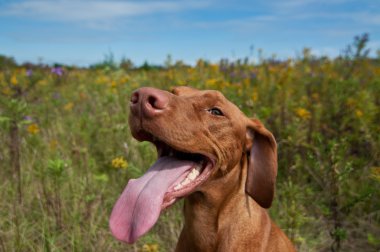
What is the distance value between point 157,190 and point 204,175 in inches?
11.2

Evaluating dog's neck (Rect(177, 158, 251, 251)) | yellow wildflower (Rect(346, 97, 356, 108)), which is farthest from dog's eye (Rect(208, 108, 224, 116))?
yellow wildflower (Rect(346, 97, 356, 108))

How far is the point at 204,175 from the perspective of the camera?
7.36ft

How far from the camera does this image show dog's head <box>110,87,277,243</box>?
6.48 feet

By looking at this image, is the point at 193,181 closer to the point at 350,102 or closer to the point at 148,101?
A: the point at 148,101

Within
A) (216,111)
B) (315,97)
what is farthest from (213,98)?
(315,97)

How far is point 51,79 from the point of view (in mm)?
8602

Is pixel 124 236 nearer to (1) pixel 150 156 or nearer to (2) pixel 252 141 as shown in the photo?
(2) pixel 252 141

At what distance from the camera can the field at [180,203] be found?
11.0 feet

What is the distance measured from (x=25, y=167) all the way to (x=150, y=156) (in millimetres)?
1269

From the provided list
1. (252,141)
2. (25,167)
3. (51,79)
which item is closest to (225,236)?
(252,141)

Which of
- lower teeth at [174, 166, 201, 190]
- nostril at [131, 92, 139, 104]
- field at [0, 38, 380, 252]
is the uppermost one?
nostril at [131, 92, 139, 104]

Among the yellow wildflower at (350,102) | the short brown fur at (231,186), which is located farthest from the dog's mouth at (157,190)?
the yellow wildflower at (350,102)

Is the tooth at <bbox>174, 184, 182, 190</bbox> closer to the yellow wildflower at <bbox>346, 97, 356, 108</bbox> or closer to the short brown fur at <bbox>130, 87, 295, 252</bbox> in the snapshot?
the short brown fur at <bbox>130, 87, 295, 252</bbox>

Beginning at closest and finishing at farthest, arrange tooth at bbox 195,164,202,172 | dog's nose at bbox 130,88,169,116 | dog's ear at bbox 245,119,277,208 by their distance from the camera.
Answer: dog's nose at bbox 130,88,169,116 → tooth at bbox 195,164,202,172 → dog's ear at bbox 245,119,277,208
